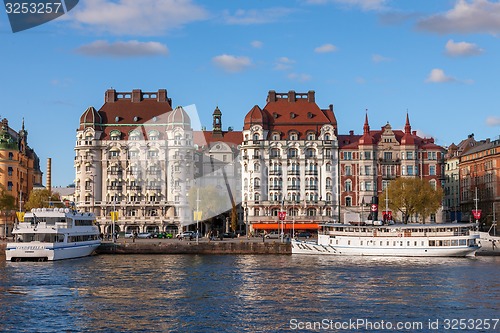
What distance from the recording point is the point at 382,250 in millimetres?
126375

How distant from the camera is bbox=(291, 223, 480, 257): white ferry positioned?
12400cm

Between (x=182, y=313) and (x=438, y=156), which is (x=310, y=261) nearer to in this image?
(x=182, y=313)

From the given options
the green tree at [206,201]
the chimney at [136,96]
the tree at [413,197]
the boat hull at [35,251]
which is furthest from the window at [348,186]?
the boat hull at [35,251]

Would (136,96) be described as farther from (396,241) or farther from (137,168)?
(396,241)

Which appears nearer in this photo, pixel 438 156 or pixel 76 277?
pixel 76 277

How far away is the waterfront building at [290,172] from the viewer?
6964 inches

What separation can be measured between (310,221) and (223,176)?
2682cm

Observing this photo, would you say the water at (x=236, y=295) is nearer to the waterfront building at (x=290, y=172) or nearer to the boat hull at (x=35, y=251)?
the boat hull at (x=35, y=251)

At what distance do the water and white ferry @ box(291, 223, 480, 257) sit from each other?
18.2 m

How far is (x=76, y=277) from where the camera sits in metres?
85.1

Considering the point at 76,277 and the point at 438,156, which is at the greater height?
the point at 438,156

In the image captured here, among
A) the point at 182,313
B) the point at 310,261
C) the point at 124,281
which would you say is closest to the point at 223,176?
the point at 310,261

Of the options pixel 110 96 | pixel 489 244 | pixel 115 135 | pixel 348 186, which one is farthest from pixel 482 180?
pixel 110 96

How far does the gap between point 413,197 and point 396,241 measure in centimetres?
3269
